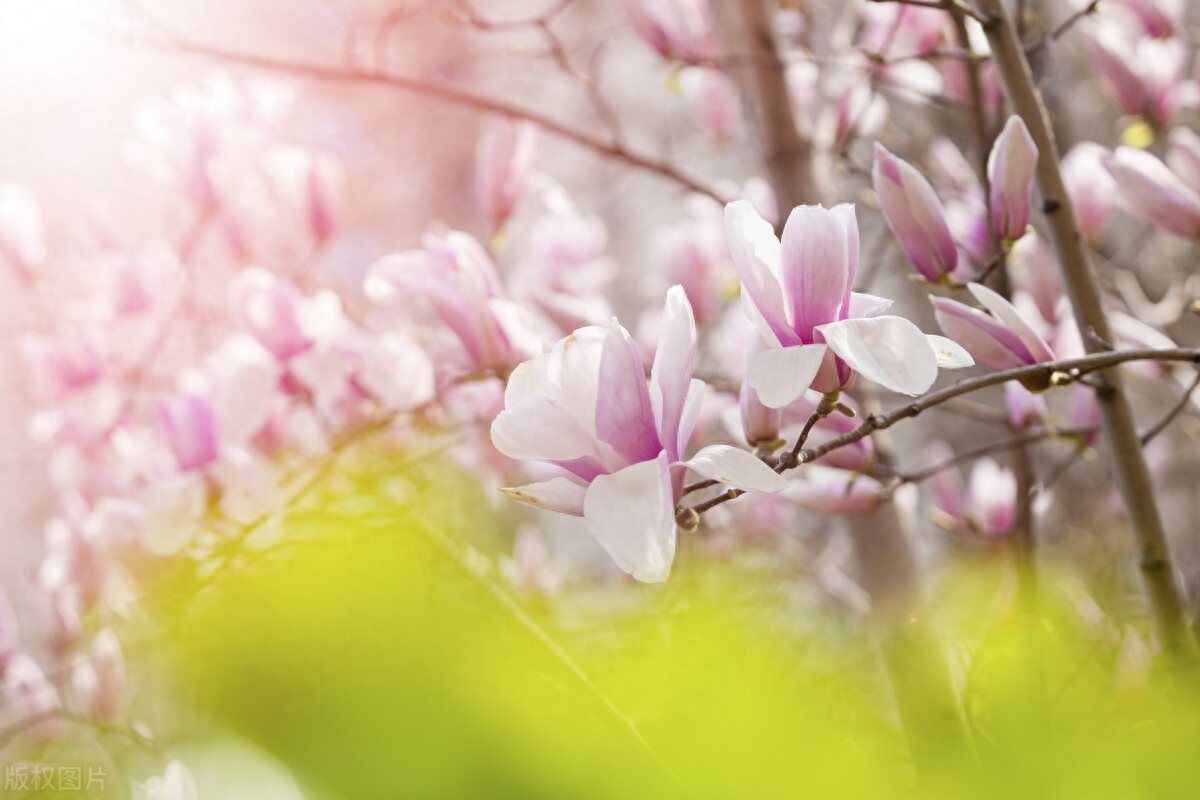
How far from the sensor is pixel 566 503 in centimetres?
32

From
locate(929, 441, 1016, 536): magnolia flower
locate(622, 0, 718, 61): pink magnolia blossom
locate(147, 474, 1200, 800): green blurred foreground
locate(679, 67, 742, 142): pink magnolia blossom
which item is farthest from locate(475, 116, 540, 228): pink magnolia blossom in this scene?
locate(147, 474, 1200, 800): green blurred foreground

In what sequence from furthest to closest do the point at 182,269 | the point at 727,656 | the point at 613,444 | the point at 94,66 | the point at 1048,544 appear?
the point at 94,66 → the point at 1048,544 → the point at 182,269 → the point at 613,444 → the point at 727,656

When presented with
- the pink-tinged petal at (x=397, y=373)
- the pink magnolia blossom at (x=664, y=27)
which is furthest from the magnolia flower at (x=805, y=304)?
the pink magnolia blossom at (x=664, y=27)

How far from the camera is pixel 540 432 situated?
1.00ft

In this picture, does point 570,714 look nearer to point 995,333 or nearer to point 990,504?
point 995,333

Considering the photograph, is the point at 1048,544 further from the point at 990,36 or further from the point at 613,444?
the point at 613,444

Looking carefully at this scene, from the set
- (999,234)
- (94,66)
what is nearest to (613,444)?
(999,234)

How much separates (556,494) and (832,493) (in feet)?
0.88

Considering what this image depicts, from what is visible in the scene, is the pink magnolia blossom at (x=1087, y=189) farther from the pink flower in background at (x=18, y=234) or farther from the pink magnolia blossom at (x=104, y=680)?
the pink flower in background at (x=18, y=234)

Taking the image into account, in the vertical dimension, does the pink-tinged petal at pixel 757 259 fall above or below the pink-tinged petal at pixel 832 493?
above

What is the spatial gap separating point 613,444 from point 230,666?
0.17 m

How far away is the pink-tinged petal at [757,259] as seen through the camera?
32cm

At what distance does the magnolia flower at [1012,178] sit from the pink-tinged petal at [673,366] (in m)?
0.22

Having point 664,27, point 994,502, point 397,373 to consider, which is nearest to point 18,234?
point 397,373
